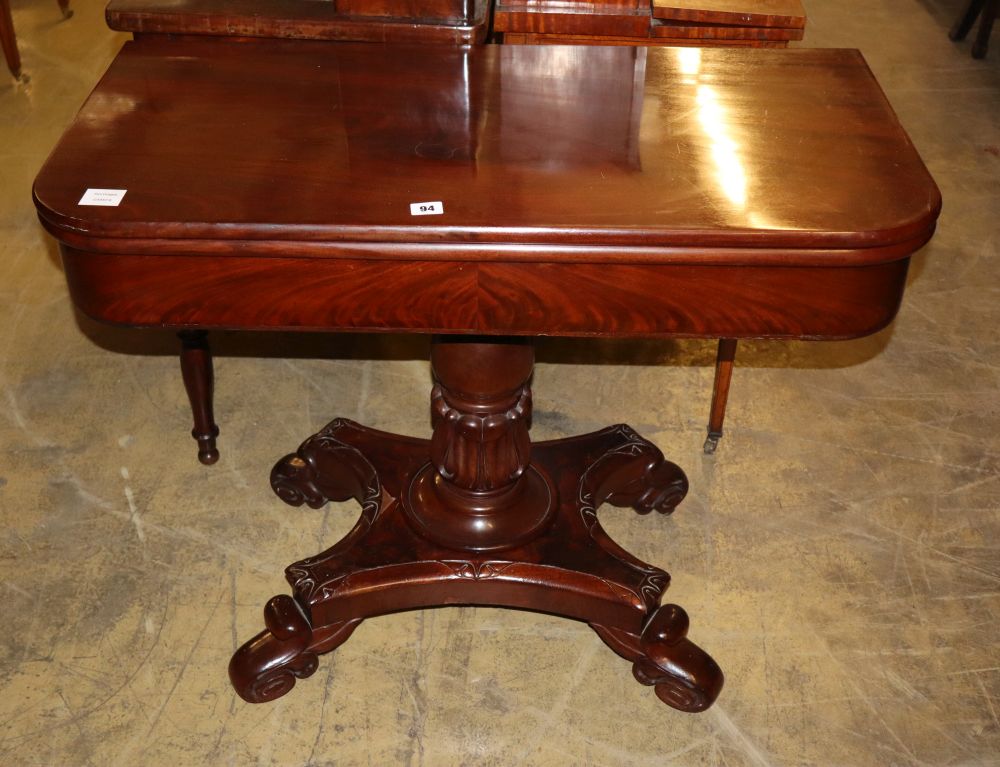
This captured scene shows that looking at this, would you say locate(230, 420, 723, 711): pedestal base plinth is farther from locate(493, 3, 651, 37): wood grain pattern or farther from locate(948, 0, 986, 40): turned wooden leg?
locate(948, 0, 986, 40): turned wooden leg

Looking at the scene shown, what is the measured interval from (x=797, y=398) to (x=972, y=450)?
441 mm

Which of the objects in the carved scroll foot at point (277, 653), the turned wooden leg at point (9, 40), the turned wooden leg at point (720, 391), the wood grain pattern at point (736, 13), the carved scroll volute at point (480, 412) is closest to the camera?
the carved scroll volute at point (480, 412)

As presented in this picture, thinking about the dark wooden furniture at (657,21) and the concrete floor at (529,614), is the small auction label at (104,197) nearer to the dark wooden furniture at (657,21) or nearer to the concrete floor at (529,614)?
the concrete floor at (529,614)

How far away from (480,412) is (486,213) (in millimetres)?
656

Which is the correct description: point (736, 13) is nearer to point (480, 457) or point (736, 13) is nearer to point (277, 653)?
point (480, 457)

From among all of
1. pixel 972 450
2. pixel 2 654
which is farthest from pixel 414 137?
pixel 972 450

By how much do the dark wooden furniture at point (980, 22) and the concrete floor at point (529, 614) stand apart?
5.49ft

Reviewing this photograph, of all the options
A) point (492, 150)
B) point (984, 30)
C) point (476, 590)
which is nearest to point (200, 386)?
point (476, 590)

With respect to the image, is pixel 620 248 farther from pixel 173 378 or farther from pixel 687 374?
pixel 173 378

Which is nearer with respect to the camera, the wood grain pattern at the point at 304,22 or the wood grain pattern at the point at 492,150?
the wood grain pattern at the point at 492,150

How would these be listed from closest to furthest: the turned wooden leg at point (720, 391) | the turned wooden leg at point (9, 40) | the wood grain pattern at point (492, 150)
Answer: the wood grain pattern at point (492, 150) < the turned wooden leg at point (720, 391) < the turned wooden leg at point (9, 40)

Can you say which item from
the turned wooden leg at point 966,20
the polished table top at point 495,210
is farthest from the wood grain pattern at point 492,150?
the turned wooden leg at point 966,20

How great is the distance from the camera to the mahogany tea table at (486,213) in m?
1.58

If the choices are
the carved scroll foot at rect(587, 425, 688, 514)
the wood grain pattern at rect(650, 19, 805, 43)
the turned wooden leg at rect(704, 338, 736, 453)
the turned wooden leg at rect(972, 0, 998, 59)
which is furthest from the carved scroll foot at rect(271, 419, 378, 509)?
the turned wooden leg at rect(972, 0, 998, 59)
